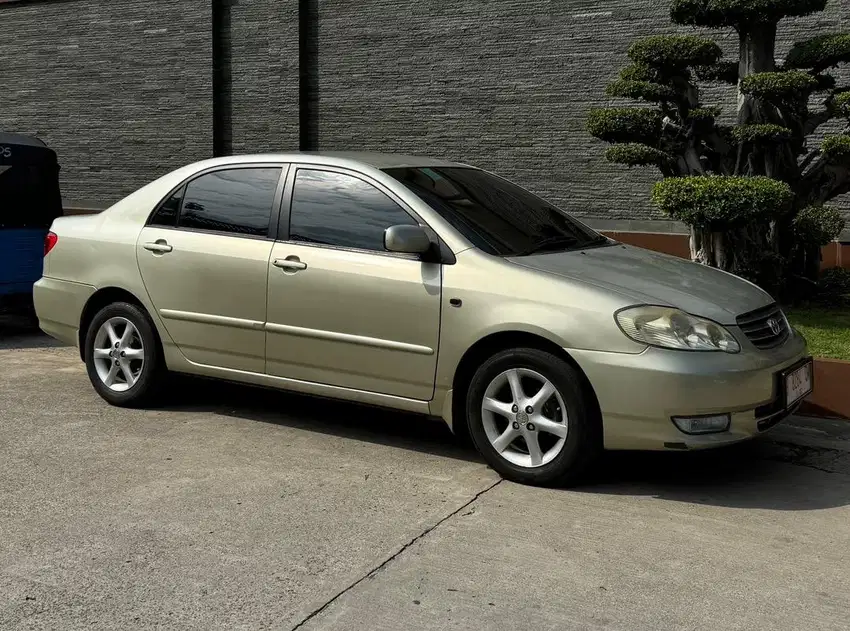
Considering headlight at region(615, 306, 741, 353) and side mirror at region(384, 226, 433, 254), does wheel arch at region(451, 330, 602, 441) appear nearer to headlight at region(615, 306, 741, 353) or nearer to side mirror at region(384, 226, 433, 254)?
headlight at region(615, 306, 741, 353)

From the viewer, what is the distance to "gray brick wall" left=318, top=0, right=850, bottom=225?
12867mm

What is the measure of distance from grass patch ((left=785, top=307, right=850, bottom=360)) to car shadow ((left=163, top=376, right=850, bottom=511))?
147 centimetres

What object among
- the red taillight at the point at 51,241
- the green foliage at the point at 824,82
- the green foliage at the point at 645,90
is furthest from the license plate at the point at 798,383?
the green foliage at the point at 824,82

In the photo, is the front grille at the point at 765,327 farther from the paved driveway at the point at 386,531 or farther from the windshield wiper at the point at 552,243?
the windshield wiper at the point at 552,243

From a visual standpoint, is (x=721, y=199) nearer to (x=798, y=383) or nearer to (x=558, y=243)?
(x=558, y=243)

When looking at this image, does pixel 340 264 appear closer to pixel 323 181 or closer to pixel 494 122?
pixel 323 181

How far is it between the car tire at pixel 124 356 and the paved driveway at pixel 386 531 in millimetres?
246

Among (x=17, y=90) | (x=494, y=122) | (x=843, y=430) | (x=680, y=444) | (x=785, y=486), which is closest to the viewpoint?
(x=680, y=444)

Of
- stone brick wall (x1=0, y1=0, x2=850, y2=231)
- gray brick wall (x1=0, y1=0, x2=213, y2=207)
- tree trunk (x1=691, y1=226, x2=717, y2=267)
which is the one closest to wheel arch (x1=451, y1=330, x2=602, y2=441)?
tree trunk (x1=691, y1=226, x2=717, y2=267)

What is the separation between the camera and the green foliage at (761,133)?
27.7 feet

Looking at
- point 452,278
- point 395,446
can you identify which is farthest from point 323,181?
point 395,446

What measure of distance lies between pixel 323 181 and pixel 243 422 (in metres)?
1.50

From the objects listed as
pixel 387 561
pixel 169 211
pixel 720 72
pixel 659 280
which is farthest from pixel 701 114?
pixel 387 561

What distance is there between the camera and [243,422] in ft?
20.0
